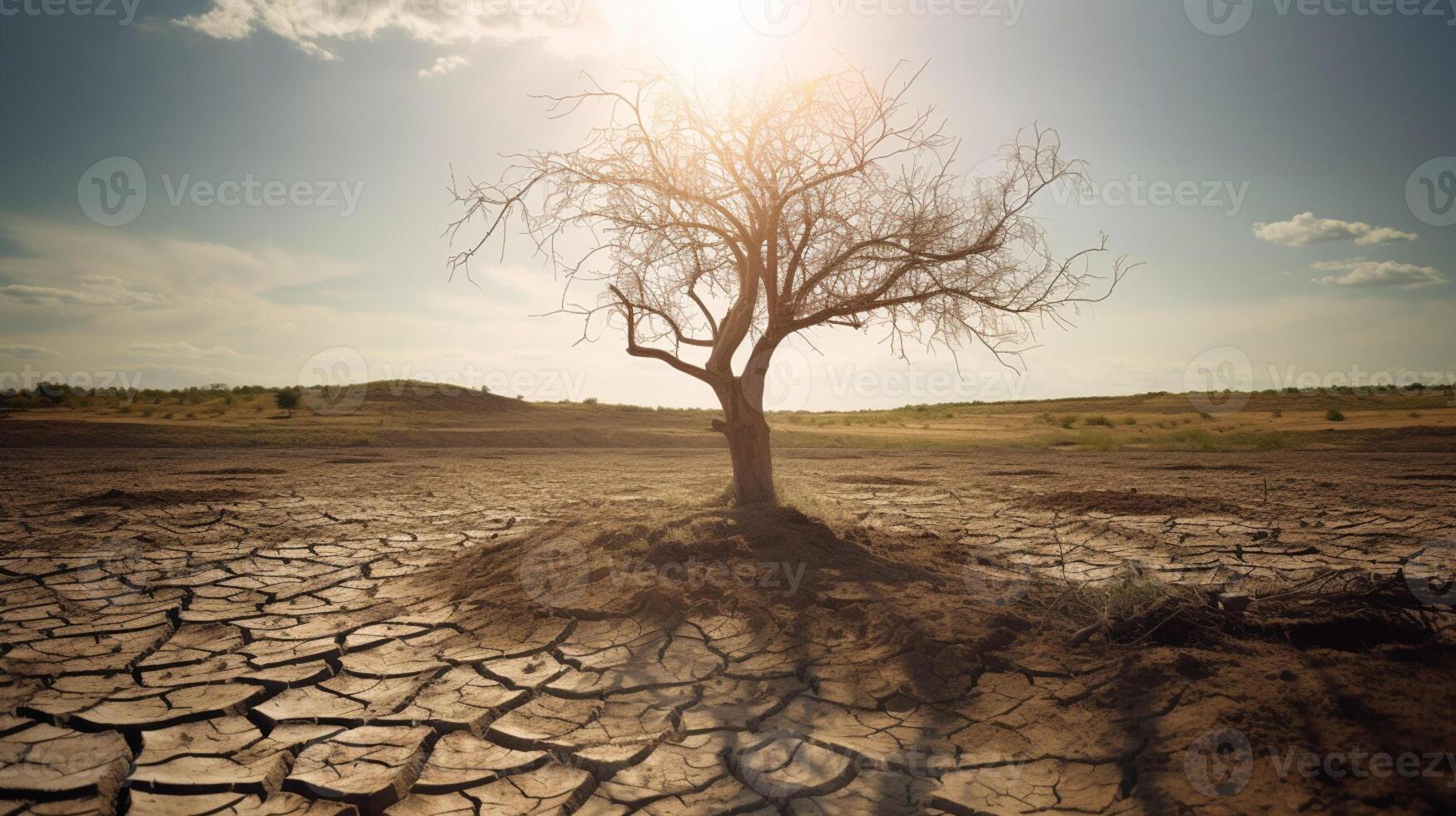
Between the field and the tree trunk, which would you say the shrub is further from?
the tree trunk

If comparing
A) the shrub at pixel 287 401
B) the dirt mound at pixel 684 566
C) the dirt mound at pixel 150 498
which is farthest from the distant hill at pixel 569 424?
the dirt mound at pixel 684 566

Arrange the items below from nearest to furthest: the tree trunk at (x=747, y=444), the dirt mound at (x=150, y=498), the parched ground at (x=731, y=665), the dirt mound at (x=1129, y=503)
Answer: the parched ground at (x=731, y=665) < the tree trunk at (x=747, y=444) < the dirt mound at (x=1129, y=503) < the dirt mound at (x=150, y=498)

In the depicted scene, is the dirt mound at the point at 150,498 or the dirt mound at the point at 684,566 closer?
the dirt mound at the point at 684,566

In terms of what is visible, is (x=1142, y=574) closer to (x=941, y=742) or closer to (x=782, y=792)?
(x=941, y=742)

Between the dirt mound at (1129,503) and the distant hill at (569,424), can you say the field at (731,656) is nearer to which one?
the dirt mound at (1129,503)

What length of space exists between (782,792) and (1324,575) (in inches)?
138

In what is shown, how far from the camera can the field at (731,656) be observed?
2820 mm

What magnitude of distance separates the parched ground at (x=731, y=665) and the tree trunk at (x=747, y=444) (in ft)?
1.24

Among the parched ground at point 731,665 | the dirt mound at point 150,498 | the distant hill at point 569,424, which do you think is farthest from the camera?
the distant hill at point 569,424

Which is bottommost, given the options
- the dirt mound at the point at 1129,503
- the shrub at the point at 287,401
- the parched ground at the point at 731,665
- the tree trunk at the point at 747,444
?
the parched ground at the point at 731,665

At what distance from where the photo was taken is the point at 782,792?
2832 mm

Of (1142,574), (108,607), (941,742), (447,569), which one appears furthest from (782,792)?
(108,607)

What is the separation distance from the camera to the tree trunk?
7703 millimetres

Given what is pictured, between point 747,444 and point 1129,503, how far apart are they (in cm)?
526
